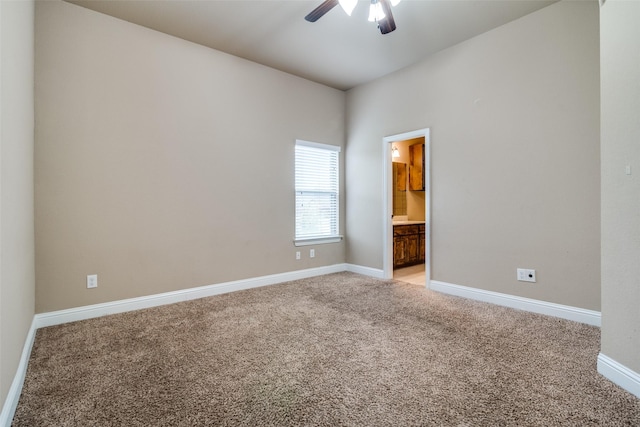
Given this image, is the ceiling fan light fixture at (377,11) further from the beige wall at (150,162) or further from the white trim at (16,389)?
the white trim at (16,389)

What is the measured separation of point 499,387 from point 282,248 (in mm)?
3168

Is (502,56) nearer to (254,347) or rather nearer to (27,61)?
(254,347)

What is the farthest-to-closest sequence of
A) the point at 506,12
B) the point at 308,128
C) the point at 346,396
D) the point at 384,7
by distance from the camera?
the point at 308,128, the point at 506,12, the point at 384,7, the point at 346,396

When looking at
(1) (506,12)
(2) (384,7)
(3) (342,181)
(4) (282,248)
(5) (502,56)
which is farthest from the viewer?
(3) (342,181)

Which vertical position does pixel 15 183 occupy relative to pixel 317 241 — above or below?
above

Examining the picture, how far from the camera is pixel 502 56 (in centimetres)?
340

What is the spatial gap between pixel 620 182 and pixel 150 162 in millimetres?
4001

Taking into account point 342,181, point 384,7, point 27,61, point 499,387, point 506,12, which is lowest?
point 499,387

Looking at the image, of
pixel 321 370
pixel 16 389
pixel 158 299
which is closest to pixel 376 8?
pixel 321 370

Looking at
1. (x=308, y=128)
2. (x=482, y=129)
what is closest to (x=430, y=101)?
(x=482, y=129)

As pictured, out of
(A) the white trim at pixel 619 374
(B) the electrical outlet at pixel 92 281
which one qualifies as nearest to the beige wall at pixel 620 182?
(A) the white trim at pixel 619 374

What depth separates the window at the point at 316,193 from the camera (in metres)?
4.76

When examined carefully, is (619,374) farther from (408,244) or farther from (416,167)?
(416,167)

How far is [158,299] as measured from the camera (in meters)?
3.45
